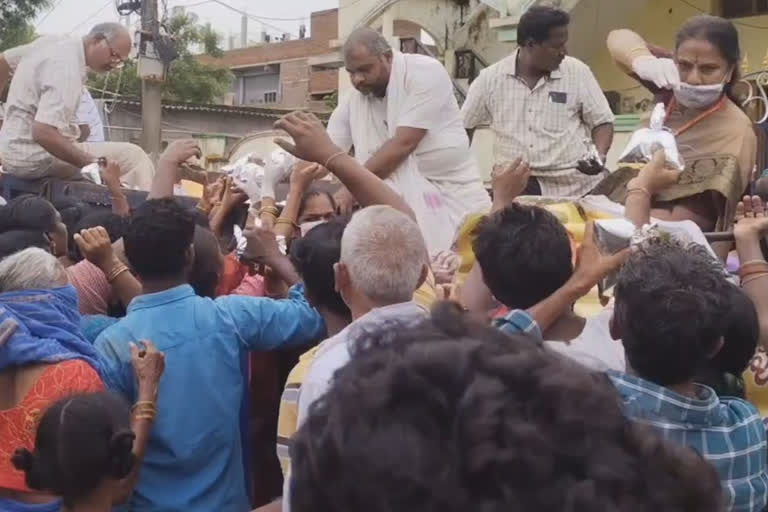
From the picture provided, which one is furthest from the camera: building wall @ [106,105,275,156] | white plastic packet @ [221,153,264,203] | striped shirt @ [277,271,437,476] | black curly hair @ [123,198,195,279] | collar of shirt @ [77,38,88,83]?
building wall @ [106,105,275,156]

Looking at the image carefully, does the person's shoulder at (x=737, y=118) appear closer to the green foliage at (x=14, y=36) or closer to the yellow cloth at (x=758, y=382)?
the yellow cloth at (x=758, y=382)

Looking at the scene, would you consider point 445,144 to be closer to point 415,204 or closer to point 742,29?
point 415,204

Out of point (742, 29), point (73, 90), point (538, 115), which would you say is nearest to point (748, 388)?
point (538, 115)

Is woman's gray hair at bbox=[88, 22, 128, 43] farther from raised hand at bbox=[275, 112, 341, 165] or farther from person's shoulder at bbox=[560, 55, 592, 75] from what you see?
raised hand at bbox=[275, 112, 341, 165]

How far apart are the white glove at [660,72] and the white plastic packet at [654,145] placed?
4.5 inches

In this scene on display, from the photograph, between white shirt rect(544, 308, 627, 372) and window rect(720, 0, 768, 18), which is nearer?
white shirt rect(544, 308, 627, 372)

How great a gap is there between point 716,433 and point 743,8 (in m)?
11.3

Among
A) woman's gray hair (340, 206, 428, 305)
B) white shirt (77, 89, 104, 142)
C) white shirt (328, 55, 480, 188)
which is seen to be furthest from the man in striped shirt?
white shirt (77, 89, 104, 142)

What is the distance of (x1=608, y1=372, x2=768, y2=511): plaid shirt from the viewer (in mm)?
2016

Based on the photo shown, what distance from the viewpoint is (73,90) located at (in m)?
5.63

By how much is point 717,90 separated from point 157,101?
58.0 ft

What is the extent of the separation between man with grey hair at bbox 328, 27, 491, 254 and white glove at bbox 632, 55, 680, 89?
3.07 feet

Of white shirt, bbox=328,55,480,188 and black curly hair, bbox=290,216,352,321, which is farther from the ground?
white shirt, bbox=328,55,480,188

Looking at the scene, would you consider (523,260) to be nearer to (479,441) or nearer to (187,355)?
(187,355)
